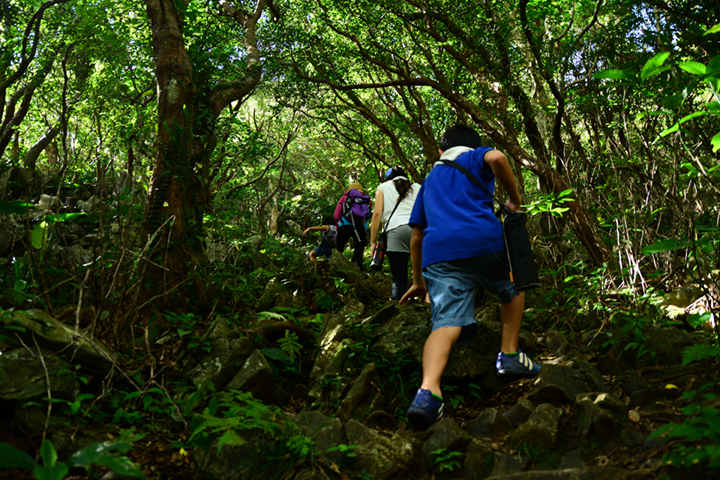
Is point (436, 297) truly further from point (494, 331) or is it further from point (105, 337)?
point (105, 337)

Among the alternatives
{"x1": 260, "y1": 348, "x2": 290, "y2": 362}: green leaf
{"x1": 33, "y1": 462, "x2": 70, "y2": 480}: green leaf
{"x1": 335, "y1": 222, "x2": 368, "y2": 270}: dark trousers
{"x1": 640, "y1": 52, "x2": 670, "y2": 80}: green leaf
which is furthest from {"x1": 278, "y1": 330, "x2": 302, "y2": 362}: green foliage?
{"x1": 335, "y1": 222, "x2": 368, "y2": 270}: dark trousers

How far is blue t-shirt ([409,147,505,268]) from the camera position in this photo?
10.3ft

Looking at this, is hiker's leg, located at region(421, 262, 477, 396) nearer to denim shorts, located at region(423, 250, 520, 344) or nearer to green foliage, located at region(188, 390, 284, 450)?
denim shorts, located at region(423, 250, 520, 344)

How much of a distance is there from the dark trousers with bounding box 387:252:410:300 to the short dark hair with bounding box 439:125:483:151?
6.32 ft

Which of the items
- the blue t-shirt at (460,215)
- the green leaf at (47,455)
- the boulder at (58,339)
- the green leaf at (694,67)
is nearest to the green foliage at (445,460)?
Result: the blue t-shirt at (460,215)

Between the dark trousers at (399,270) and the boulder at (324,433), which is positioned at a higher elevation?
the dark trousers at (399,270)

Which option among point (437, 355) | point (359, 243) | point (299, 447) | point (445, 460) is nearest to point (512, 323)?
point (437, 355)

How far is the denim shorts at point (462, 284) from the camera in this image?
3059mm

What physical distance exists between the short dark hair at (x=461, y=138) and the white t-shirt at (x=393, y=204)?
5.83ft

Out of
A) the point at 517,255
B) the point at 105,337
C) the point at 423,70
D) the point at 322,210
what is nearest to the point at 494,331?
the point at 517,255

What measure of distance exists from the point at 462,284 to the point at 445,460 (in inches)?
43.9

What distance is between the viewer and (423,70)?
10.9 meters

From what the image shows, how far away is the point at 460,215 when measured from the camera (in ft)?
10.6

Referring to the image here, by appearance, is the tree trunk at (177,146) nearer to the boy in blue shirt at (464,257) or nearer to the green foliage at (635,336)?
the boy in blue shirt at (464,257)
